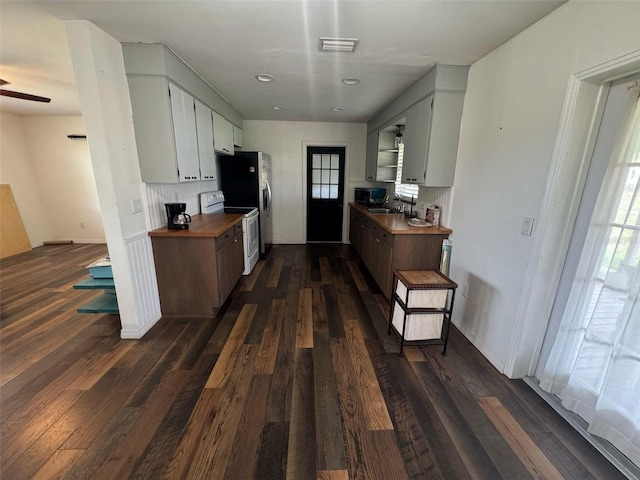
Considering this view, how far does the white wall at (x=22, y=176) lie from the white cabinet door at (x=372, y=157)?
6369 millimetres

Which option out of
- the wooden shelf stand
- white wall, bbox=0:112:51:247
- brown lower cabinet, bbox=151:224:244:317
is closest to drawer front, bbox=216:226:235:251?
brown lower cabinet, bbox=151:224:244:317

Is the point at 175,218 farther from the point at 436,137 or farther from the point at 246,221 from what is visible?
the point at 436,137

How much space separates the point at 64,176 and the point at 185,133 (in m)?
4.47

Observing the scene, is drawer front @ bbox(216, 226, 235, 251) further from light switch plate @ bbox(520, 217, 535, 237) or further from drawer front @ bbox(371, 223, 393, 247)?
light switch plate @ bbox(520, 217, 535, 237)

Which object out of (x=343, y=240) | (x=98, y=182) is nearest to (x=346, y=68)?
(x=98, y=182)

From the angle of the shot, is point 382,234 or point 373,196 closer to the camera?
point 382,234

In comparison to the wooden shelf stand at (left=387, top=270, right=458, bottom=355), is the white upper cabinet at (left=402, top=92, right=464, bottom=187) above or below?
above

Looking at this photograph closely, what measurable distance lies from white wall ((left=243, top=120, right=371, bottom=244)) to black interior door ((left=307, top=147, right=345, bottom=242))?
0.43 feet

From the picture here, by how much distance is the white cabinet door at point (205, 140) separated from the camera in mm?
2908

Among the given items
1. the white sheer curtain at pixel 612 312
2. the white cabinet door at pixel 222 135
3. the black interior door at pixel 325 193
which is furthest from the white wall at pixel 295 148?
the white sheer curtain at pixel 612 312

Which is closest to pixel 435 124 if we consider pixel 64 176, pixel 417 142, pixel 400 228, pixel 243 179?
pixel 417 142

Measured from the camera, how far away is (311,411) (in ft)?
5.49

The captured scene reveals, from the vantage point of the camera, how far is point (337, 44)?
2043 mm

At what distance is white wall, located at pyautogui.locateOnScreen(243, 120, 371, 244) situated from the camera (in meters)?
5.15
